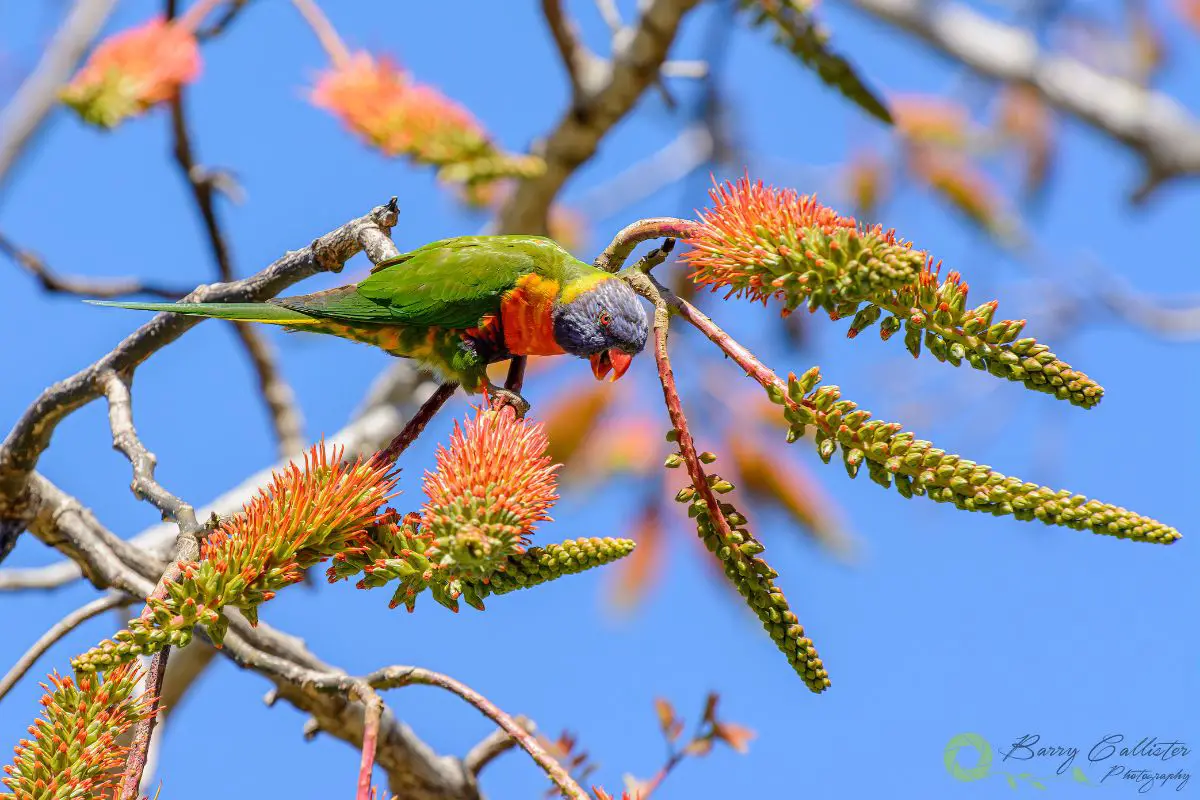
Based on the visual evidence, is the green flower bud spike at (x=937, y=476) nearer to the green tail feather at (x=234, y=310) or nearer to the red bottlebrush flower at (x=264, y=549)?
the red bottlebrush flower at (x=264, y=549)

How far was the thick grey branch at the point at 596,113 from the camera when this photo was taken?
109 inches

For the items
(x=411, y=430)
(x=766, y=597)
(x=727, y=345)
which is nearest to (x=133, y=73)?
(x=411, y=430)

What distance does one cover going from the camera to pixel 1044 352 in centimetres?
107

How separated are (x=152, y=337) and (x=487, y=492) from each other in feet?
2.26

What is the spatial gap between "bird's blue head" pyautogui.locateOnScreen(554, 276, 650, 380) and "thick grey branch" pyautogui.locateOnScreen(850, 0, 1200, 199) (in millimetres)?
3120

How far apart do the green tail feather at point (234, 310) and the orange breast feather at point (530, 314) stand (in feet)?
1.10

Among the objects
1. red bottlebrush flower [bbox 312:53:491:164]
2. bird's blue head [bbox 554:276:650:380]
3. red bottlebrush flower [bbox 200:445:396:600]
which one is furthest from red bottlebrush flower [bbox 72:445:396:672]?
red bottlebrush flower [bbox 312:53:491:164]

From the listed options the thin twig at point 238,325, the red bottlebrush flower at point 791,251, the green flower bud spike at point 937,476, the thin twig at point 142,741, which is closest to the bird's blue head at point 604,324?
the red bottlebrush flower at point 791,251

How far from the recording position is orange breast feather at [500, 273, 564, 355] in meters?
1.86

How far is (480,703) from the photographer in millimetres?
1277

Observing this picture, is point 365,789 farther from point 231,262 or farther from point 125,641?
point 231,262

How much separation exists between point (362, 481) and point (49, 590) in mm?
1557

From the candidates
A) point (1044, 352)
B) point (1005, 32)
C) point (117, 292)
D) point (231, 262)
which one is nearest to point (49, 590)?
point (117, 292)

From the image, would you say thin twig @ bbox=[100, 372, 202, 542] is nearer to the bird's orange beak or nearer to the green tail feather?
the green tail feather
